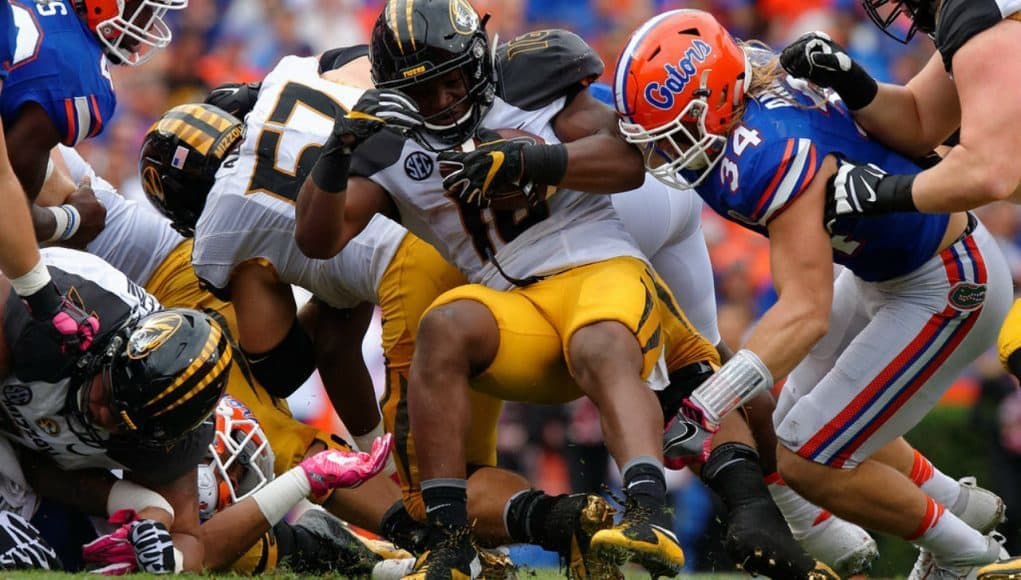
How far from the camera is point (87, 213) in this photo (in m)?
5.78

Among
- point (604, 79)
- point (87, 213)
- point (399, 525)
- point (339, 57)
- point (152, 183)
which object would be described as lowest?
point (604, 79)

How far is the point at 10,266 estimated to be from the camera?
4.52 meters

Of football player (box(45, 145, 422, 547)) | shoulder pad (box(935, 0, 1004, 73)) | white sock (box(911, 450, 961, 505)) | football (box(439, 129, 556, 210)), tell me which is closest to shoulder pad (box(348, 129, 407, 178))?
football (box(439, 129, 556, 210))

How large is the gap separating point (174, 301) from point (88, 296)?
1.26 m

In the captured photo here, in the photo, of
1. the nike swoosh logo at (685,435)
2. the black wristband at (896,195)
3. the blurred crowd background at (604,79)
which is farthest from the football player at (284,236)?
the blurred crowd background at (604,79)

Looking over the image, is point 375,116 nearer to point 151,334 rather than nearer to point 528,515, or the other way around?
point 151,334

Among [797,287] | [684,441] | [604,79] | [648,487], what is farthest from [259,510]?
[604,79]

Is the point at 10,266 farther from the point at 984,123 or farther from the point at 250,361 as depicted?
the point at 984,123

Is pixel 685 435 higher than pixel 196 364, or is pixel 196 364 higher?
pixel 196 364

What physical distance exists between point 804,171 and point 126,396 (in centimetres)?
208

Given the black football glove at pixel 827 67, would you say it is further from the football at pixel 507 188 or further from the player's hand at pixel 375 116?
the player's hand at pixel 375 116

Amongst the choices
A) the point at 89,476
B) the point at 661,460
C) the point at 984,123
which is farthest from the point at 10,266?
the point at 984,123

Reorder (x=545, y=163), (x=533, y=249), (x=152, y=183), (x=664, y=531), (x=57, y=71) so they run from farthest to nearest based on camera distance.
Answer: (x=152, y=183) → (x=57, y=71) → (x=533, y=249) → (x=545, y=163) → (x=664, y=531)

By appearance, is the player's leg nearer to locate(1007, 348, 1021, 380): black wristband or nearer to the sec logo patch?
locate(1007, 348, 1021, 380): black wristband
